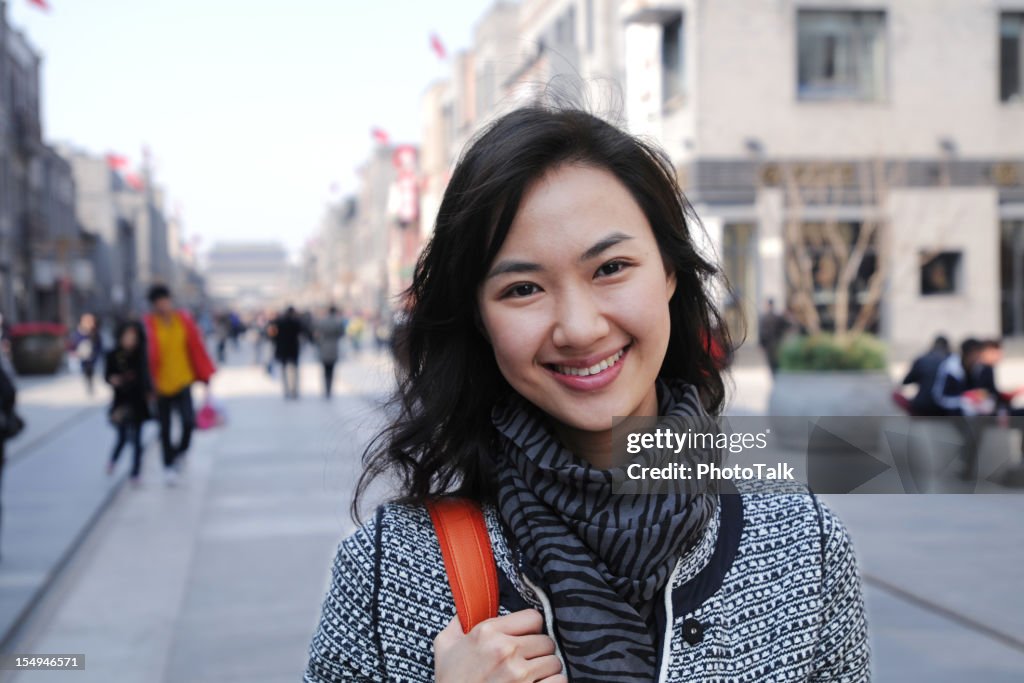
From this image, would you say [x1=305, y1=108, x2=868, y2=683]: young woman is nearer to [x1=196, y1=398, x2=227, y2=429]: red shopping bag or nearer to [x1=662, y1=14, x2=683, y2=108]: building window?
[x1=196, y1=398, x2=227, y2=429]: red shopping bag

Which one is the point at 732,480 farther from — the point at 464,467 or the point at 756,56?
the point at 756,56

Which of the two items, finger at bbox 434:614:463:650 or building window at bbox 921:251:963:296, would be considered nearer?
finger at bbox 434:614:463:650

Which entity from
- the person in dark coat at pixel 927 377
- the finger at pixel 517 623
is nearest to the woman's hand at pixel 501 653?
the finger at pixel 517 623

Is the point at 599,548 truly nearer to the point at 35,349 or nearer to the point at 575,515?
the point at 575,515

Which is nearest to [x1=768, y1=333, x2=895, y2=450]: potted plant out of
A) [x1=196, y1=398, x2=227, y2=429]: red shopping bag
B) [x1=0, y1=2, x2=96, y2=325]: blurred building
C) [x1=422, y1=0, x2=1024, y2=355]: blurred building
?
[x1=196, y1=398, x2=227, y2=429]: red shopping bag

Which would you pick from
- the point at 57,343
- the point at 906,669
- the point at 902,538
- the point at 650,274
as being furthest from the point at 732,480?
the point at 57,343

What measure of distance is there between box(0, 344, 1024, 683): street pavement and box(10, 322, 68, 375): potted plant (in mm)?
20869

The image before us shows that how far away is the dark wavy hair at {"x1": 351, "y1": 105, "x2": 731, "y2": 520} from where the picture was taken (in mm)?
1850

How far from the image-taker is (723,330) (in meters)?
2.43

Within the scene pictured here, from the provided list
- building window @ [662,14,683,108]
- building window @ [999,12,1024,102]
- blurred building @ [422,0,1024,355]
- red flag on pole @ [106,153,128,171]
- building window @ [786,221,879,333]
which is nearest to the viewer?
building window @ [786,221,879,333]

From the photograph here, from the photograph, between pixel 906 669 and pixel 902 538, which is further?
pixel 902 538

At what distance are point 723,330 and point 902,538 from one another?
652 centimetres

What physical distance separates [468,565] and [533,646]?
0.54 ft

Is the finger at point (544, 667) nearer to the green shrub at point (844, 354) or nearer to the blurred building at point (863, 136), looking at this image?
the green shrub at point (844, 354)
